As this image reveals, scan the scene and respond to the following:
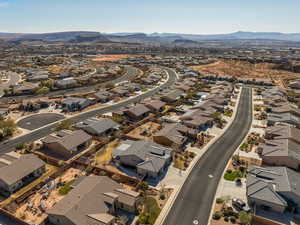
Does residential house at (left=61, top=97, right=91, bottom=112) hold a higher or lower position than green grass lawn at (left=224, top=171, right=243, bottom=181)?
higher

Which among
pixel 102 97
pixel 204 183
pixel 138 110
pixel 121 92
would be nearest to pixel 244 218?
pixel 204 183

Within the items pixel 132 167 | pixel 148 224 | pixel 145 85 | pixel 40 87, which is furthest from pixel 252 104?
pixel 40 87

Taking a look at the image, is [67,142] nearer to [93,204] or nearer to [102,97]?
[93,204]

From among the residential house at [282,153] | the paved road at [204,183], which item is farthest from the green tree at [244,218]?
the residential house at [282,153]

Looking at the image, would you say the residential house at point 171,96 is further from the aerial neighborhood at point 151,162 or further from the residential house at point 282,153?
the residential house at point 282,153

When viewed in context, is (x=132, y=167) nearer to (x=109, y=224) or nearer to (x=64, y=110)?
(x=109, y=224)

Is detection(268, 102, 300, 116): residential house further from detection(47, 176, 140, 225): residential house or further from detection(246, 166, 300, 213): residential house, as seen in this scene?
detection(47, 176, 140, 225): residential house

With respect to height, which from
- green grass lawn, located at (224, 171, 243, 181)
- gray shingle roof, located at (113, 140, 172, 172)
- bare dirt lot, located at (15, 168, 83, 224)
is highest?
gray shingle roof, located at (113, 140, 172, 172)

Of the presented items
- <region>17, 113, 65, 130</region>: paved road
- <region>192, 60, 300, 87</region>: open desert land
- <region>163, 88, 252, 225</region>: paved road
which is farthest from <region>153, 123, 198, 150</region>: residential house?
<region>192, 60, 300, 87</region>: open desert land
